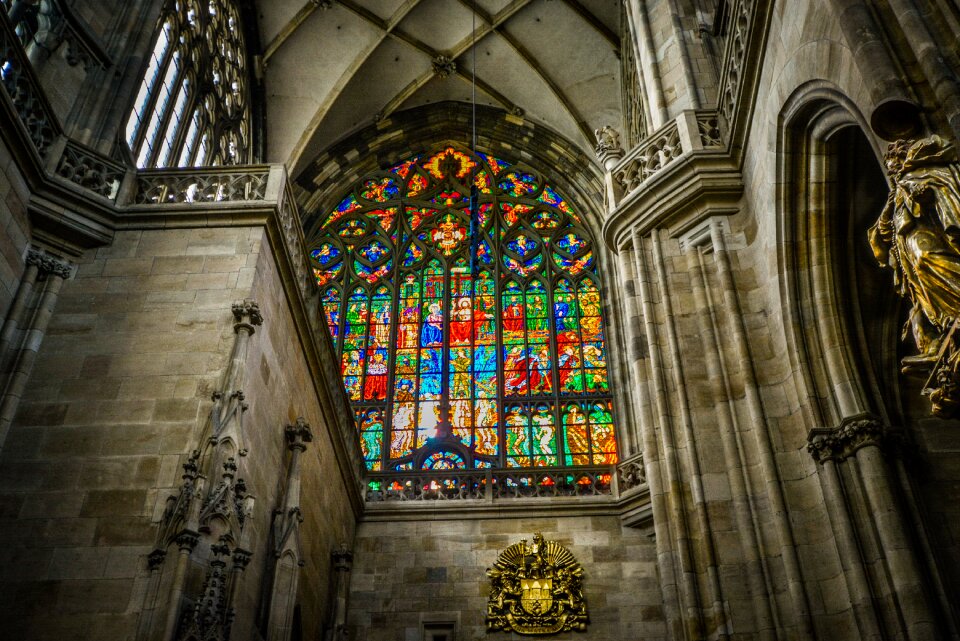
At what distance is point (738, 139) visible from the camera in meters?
9.09

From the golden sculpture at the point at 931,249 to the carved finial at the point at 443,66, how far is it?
15.2 meters

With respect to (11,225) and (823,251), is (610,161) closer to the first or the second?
(823,251)

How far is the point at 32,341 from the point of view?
8266mm

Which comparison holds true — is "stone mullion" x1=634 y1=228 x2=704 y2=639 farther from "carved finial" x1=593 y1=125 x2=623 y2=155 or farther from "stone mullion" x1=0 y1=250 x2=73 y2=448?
"stone mullion" x1=0 y1=250 x2=73 y2=448

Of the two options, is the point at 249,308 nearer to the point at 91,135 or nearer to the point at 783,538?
the point at 91,135

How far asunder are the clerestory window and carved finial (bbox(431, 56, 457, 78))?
377cm

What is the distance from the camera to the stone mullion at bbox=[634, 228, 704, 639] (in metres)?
7.27

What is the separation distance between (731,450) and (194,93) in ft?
33.4

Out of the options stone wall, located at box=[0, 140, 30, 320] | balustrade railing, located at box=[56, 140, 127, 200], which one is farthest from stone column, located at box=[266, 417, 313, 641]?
balustrade railing, located at box=[56, 140, 127, 200]

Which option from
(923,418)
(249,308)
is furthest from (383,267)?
(923,418)

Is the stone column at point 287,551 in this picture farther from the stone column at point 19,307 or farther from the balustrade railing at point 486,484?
the balustrade railing at point 486,484

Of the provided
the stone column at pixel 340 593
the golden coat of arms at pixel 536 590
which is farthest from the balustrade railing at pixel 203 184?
the golden coat of arms at pixel 536 590

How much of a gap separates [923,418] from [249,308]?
566cm

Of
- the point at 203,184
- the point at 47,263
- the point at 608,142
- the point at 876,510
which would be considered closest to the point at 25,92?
the point at 47,263
